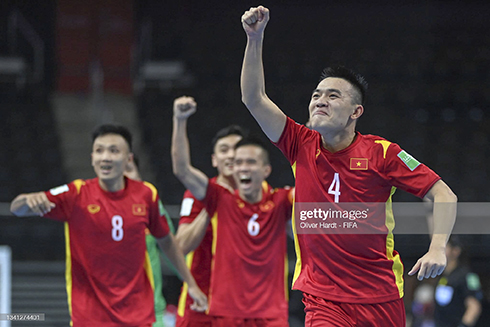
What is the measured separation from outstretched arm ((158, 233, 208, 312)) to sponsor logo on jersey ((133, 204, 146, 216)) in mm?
269

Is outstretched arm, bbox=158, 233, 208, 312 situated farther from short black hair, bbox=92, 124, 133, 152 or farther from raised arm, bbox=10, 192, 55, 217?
raised arm, bbox=10, 192, 55, 217

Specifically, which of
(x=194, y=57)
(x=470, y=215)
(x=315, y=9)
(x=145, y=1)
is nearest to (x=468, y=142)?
(x=470, y=215)

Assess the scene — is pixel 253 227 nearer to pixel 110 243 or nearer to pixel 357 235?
pixel 110 243

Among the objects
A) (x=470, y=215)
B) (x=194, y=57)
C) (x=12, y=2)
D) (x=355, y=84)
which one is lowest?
(x=470, y=215)

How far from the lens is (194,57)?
41.1 feet

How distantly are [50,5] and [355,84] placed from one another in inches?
418

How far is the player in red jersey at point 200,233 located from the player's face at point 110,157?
631 millimetres

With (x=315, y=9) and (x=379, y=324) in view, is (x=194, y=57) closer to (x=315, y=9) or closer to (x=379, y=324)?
(x=315, y=9)

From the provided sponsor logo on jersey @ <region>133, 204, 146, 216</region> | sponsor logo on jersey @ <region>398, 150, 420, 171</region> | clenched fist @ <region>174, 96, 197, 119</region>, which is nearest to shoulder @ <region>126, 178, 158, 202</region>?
sponsor logo on jersey @ <region>133, 204, 146, 216</region>

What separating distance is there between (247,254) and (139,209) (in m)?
0.83

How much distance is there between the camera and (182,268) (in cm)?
441

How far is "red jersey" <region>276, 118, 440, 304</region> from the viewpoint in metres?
3.22

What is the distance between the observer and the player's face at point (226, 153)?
16.3 ft

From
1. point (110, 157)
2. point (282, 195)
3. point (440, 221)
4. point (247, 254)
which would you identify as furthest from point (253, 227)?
point (440, 221)
